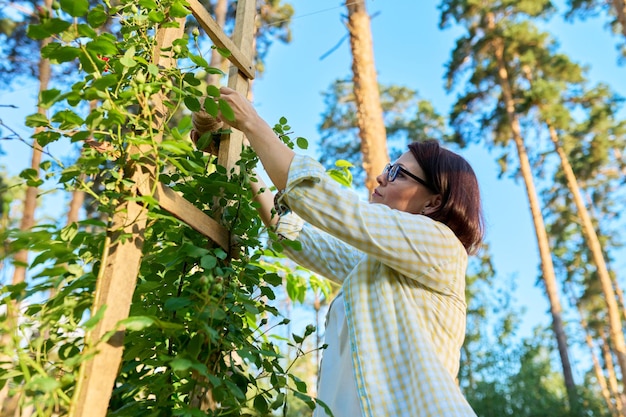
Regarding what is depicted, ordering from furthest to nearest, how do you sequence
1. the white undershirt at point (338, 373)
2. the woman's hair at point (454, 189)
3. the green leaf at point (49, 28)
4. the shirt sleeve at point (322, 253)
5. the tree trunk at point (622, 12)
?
the tree trunk at point (622, 12) → the shirt sleeve at point (322, 253) → the woman's hair at point (454, 189) → the white undershirt at point (338, 373) → the green leaf at point (49, 28)

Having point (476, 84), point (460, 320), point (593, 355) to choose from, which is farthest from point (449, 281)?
point (593, 355)

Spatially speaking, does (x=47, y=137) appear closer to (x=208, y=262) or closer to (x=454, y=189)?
(x=208, y=262)

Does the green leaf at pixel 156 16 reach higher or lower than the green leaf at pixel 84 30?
higher

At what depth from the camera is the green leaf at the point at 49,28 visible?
0.76 m

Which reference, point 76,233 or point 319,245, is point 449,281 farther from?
point 76,233

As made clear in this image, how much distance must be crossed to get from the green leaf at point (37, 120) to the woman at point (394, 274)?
0.39 metres

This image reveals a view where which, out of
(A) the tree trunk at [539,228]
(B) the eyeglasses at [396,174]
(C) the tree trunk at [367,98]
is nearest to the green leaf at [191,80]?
(B) the eyeglasses at [396,174]

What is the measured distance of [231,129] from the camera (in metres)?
1.26

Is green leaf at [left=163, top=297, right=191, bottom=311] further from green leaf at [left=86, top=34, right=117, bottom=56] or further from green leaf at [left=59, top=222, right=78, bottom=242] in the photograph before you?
green leaf at [left=86, top=34, right=117, bottom=56]

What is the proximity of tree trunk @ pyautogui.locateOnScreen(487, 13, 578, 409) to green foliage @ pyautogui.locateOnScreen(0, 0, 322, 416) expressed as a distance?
35.0ft

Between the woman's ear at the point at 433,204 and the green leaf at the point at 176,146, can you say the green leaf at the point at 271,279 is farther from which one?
the woman's ear at the point at 433,204

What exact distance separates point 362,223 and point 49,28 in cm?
69

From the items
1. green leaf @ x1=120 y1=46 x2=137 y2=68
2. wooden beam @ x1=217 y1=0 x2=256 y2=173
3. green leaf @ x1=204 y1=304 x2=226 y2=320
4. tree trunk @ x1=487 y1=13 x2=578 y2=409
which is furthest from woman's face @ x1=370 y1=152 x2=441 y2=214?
tree trunk @ x1=487 y1=13 x2=578 y2=409

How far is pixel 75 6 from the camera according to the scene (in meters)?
0.78
